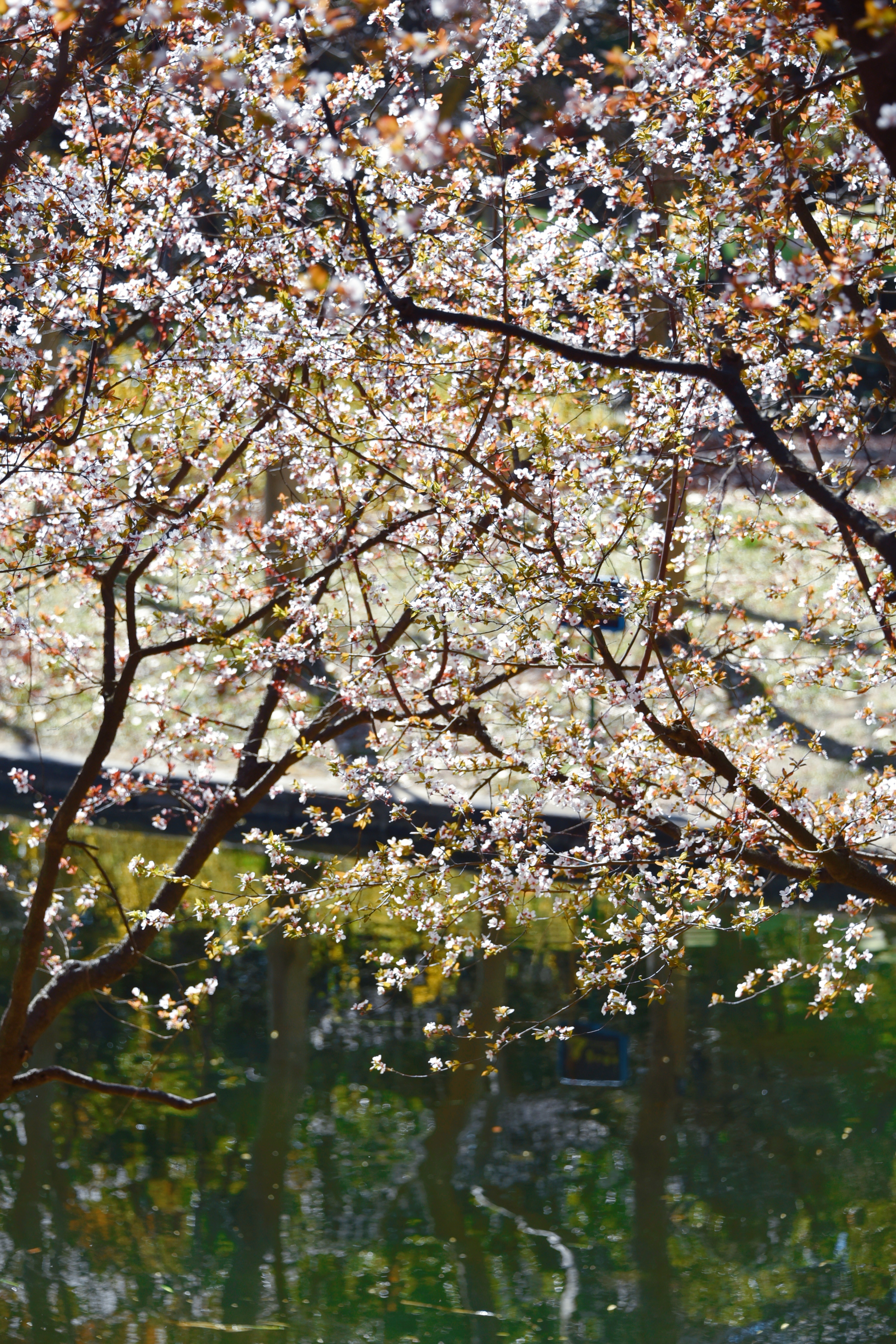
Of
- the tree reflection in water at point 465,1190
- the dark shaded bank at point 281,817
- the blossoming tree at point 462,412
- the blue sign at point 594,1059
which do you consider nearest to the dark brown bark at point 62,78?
the blossoming tree at point 462,412

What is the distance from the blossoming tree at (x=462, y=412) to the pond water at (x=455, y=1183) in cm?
163

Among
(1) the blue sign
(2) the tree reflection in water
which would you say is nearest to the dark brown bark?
(2) the tree reflection in water

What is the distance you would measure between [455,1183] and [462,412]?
4.44 metres

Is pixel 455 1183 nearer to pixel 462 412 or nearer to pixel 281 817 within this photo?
pixel 462 412

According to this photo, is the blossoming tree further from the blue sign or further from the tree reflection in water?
the blue sign

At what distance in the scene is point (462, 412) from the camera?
244 inches

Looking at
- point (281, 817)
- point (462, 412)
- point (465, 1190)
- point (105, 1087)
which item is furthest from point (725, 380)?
point (281, 817)

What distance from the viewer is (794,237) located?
5.41 meters

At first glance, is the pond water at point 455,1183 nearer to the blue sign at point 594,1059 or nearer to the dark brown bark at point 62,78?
the blue sign at point 594,1059

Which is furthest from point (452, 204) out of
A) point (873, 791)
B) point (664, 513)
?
point (664, 513)

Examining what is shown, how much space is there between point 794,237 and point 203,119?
2529 mm

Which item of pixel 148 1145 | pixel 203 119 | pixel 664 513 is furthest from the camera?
pixel 664 513

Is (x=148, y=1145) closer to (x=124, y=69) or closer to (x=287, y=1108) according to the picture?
(x=287, y=1108)

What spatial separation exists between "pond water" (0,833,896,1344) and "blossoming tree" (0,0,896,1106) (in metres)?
1.63
